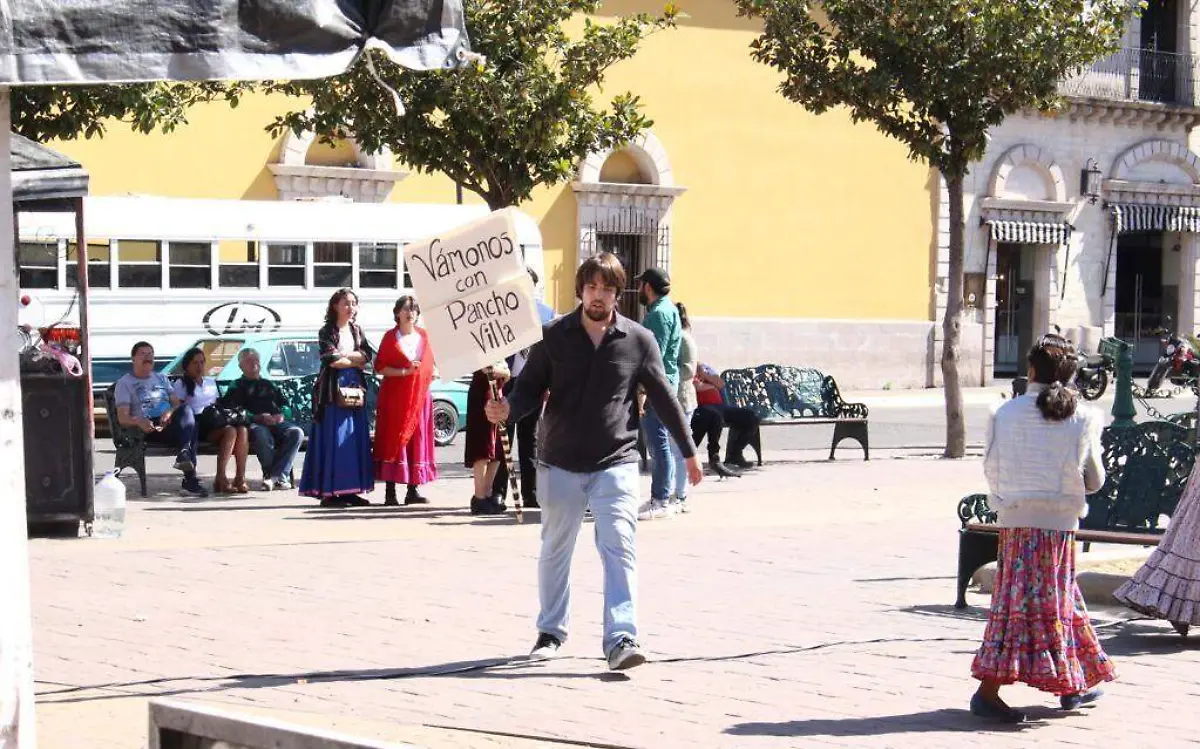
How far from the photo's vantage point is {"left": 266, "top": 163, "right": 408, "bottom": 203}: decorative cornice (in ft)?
88.9

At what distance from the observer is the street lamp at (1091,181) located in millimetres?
35344

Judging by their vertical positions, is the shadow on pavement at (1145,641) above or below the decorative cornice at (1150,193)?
below

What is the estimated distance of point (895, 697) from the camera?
7555mm

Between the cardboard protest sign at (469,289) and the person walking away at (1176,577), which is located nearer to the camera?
the person walking away at (1176,577)

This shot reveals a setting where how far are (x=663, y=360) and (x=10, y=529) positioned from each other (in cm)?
816

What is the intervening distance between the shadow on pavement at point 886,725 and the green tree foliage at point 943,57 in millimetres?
12495

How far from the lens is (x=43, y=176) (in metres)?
11.6

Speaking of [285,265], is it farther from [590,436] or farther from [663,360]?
[590,436]

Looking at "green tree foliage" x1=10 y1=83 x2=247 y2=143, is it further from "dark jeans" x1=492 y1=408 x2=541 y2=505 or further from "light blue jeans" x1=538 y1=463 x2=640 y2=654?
"light blue jeans" x1=538 y1=463 x2=640 y2=654

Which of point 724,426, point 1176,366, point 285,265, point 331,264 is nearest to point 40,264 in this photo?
point 285,265

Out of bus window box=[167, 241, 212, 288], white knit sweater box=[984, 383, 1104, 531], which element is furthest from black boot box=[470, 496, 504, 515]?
bus window box=[167, 241, 212, 288]

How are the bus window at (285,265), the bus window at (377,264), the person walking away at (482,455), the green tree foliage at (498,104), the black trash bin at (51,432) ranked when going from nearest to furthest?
the black trash bin at (51,432)
the person walking away at (482,455)
the green tree foliage at (498,104)
the bus window at (285,265)
the bus window at (377,264)

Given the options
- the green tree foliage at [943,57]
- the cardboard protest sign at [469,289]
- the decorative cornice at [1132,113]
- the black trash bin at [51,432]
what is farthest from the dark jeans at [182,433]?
the decorative cornice at [1132,113]

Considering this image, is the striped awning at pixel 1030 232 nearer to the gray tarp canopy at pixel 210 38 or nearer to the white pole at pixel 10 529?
the gray tarp canopy at pixel 210 38
